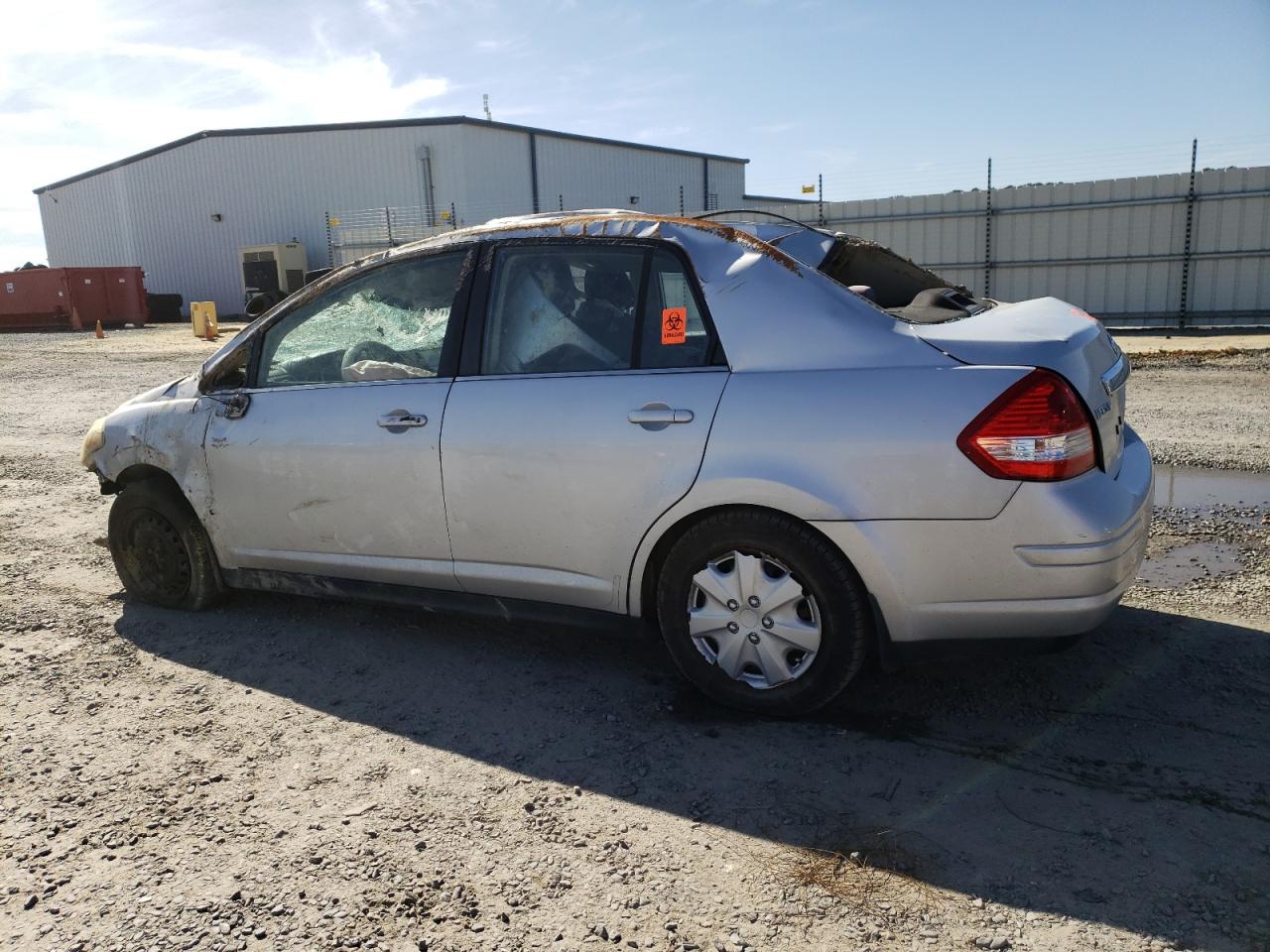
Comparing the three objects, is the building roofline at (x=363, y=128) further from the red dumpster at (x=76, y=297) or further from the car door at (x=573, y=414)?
the car door at (x=573, y=414)

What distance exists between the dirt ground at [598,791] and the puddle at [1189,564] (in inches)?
1.5

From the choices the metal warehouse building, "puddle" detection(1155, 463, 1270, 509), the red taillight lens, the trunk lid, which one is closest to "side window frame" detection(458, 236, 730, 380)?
the trunk lid

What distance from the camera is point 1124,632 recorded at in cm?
391

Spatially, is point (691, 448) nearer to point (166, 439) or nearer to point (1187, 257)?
point (166, 439)

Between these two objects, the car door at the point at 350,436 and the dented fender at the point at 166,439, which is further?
the dented fender at the point at 166,439

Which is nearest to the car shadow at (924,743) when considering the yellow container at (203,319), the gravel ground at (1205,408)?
the gravel ground at (1205,408)

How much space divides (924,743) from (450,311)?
231 centimetres

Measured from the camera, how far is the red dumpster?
102ft

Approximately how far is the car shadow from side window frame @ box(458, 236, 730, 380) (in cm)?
117

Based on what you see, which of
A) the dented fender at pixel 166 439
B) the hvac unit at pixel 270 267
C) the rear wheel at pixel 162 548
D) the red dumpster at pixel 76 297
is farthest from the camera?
the red dumpster at pixel 76 297

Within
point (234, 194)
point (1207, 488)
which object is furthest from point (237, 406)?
point (234, 194)

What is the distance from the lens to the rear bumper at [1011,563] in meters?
2.85

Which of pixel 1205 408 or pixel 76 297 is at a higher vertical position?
pixel 76 297

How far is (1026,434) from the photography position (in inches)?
111
